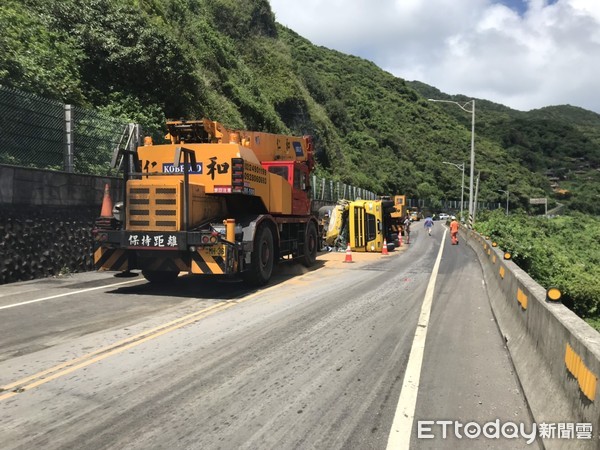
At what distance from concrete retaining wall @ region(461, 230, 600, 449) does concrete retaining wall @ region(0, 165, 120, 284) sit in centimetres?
1005

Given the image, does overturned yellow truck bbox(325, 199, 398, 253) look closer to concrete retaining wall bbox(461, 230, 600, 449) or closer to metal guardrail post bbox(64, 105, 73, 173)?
metal guardrail post bbox(64, 105, 73, 173)

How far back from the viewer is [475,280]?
12.8 metres

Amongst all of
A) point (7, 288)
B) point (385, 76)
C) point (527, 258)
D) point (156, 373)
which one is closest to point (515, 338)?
point (156, 373)

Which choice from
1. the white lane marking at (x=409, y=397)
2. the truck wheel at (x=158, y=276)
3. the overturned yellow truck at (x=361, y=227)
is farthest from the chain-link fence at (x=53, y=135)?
the overturned yellow truck at (x=361, y=227)

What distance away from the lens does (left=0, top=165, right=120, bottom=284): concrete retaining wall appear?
1041cm

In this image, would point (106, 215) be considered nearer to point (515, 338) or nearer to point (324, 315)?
point (324, 315)

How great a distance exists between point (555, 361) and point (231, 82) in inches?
1151

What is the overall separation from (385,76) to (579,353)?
131 meters

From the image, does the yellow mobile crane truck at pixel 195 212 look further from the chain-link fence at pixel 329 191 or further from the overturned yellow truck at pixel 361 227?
the chain-link fence at pixel 329 191

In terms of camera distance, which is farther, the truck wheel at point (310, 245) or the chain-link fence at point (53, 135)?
the truck wheel at point (310, 245)

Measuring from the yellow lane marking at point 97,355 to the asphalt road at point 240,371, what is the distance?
0.02m

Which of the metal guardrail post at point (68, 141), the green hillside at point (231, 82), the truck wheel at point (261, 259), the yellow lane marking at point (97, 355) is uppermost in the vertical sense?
the green hillside at point (231, 82)

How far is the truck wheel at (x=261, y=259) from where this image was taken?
10523mm

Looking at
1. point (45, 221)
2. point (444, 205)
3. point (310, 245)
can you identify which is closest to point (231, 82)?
point (310, 245)
